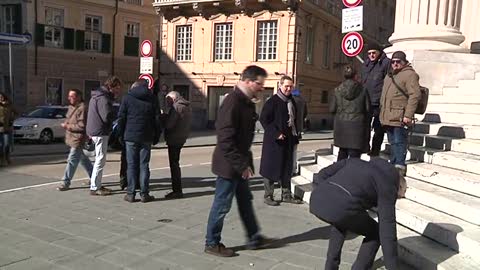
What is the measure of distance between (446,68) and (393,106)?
170 inches

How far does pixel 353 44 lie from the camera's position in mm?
9953

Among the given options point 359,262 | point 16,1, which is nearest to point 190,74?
point 16,1

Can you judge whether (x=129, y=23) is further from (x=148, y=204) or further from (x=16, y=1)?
→ (x=148, y=204)

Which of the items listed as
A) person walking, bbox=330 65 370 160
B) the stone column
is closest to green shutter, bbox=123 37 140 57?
the stone column

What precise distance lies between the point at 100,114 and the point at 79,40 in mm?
24596

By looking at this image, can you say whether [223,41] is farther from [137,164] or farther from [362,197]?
[362,197]

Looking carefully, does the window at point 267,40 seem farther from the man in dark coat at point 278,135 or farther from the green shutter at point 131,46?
the man in dark coat at point 278,135

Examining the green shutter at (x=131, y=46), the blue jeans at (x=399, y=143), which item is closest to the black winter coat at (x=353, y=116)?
the blue jeans at (x=399, y=143)

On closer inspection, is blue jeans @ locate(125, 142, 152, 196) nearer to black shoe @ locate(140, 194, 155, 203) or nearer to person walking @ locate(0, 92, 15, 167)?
black shoe @ locate(140, 194, 155, 203)

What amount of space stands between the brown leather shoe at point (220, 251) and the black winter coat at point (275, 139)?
98.5 inches

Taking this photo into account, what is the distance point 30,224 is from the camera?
6133 millimetres

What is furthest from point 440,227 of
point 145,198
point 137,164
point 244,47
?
point 244,47

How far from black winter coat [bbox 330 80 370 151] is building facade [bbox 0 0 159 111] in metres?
25.1

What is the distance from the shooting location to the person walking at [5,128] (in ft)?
37.6
